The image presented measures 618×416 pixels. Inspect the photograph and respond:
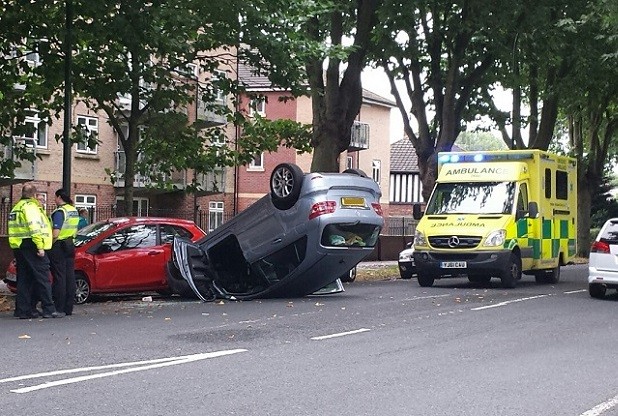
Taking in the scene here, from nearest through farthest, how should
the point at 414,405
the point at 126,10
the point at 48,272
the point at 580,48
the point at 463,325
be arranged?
the point at 414,405 → the point at 463,325 → the point at 48,272 → the point at 126,10 → the point at 580,48

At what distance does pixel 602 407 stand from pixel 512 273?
45.1ft

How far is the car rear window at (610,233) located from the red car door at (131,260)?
7.76 meters

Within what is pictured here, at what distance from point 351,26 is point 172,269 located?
12.0m

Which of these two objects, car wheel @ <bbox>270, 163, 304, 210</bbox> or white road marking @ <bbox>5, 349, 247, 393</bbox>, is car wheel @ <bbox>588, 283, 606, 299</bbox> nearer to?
car wheel @ <bbox>270, 163, 304, 210</bbox>

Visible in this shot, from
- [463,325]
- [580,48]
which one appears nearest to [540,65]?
[580,48]

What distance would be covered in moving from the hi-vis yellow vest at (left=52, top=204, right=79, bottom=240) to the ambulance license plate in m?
8.83

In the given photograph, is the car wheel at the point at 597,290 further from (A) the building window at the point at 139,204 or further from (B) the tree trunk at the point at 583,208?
(A) the building window at the point at 139,204

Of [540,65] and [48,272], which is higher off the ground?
[540,65]

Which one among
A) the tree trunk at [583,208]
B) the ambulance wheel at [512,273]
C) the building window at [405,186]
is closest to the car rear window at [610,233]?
the ambulance wheel at [512,273]

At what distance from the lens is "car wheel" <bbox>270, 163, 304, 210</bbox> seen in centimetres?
1725

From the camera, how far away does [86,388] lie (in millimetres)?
8492

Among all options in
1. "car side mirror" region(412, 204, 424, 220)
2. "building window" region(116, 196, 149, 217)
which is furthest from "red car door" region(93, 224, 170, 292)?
"building window" region(116, 196, 149, 217)

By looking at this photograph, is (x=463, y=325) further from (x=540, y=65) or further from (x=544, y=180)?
(x=540, y=65)

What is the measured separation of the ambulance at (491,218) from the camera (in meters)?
21.5
